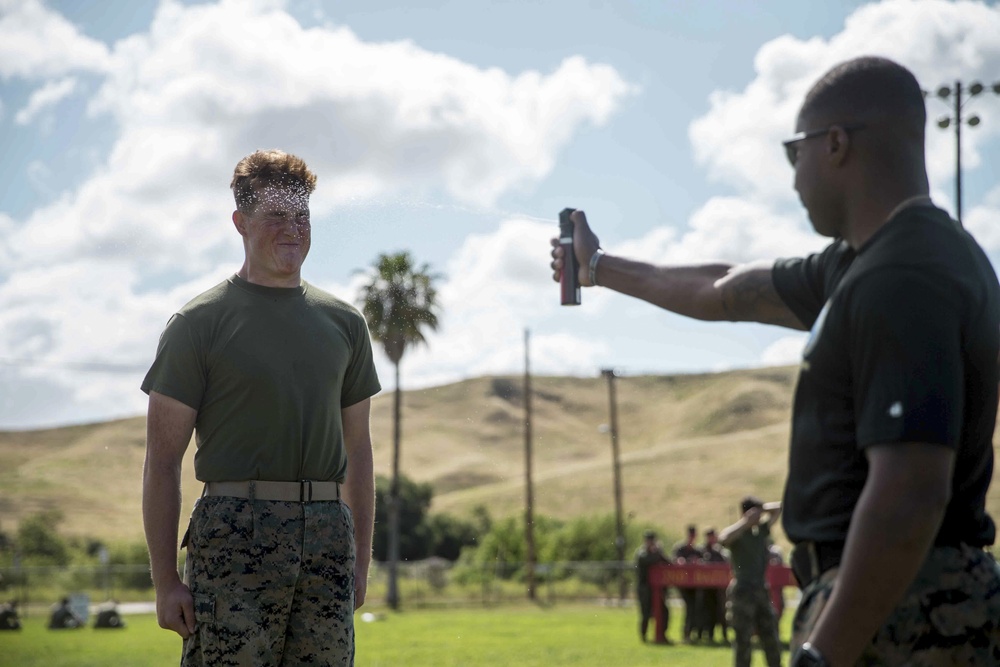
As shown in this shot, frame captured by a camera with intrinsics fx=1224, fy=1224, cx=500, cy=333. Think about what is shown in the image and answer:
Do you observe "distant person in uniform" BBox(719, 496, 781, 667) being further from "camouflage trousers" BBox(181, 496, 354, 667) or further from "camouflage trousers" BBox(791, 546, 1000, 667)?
"camouflage trousers" BBox(791, 546, 1000, 667)

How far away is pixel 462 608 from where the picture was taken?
133 feet

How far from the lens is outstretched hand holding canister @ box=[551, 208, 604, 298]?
11.1 feet

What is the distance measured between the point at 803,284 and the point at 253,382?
1.80 metres

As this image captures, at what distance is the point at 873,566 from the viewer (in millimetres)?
2082

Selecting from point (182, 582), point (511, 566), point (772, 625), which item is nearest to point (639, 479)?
point (511, 566)

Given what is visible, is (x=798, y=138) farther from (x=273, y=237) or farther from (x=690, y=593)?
(x=690, y=593)

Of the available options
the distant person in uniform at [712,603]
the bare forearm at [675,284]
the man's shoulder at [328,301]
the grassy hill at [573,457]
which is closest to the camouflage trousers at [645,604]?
the distant person in uniform at [712,603]

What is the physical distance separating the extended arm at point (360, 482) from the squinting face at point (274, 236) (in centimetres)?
54

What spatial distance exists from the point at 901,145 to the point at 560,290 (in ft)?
4.19

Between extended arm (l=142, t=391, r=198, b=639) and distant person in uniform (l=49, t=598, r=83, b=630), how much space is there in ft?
84.4

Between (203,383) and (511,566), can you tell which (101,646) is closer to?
(203,383)

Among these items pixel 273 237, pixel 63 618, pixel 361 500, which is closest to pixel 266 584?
pixel 361 500

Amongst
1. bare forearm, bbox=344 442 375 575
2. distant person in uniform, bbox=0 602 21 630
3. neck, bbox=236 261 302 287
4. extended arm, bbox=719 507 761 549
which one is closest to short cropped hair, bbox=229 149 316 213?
neck, bbox=236 261 302 287

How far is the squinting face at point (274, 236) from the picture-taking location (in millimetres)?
3957
